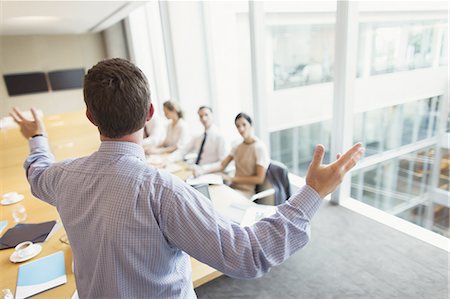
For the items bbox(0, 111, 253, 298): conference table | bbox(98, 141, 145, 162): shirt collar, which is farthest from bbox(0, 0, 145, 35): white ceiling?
bbox(98, 141, 145, 162): shirt collar

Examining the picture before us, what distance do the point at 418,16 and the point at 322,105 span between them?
1971 millimetres

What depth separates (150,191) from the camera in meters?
0.70

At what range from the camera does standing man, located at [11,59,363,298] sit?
0.69 m

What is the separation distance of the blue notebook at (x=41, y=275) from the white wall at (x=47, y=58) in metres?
7.05

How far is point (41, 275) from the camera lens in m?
1.38

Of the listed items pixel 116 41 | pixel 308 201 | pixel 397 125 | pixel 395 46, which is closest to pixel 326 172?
pixel 308 201

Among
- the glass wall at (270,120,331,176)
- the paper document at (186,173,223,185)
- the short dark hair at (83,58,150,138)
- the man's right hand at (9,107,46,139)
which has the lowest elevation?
the glass wall at (270,120,331,176)

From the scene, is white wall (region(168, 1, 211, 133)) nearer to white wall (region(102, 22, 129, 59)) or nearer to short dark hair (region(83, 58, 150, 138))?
white wall (region(102, 22, 129, 59))

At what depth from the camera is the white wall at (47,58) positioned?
296 inches

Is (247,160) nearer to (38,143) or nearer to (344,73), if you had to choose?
(344,73)

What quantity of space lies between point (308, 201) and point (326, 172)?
0.30 ft

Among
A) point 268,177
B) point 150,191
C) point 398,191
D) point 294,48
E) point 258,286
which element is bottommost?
point 398,191

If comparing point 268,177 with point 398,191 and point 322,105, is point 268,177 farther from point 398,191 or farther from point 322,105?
point 398,191

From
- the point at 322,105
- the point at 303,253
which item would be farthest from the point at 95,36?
the point at 303,253
